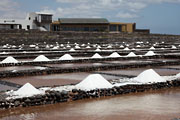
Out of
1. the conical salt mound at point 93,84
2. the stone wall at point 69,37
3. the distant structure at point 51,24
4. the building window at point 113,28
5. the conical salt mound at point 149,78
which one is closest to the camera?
the conical salt mound at point 93,84

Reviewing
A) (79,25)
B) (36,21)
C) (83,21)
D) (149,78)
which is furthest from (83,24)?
(149,78)

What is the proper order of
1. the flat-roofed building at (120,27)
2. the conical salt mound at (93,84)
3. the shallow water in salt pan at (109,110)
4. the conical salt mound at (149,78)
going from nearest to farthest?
the shallow water in salt pan at (109,110) < the conical salt mound at (93,84) < the conical salt mound at (149,78) < the flat-roofed building at (120,27)

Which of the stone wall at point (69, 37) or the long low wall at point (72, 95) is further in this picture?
the stone wall at point (69, 37)

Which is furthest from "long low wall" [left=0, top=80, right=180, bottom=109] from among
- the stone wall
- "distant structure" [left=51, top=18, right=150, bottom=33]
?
"distant structure" [left=51, top=18, right=150, bottom=33]

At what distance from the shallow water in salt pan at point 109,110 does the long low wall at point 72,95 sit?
0.40 ft

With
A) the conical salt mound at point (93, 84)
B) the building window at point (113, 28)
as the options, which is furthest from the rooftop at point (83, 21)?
the conical salt mound at point (93, 84)

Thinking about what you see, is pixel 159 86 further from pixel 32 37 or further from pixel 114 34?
pixel 114 34

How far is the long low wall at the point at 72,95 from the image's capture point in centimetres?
533

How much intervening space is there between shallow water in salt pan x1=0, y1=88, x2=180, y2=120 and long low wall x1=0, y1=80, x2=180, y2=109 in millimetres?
123

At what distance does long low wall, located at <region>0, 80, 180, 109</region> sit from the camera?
5.33 metres

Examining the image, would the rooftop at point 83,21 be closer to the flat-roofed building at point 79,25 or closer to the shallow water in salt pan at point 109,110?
the flat-roofed building at point 79,25

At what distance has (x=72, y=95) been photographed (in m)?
5.90

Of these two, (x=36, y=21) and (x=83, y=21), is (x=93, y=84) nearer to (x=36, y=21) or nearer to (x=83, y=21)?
(x=36, y=21)

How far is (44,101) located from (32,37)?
2353cm
